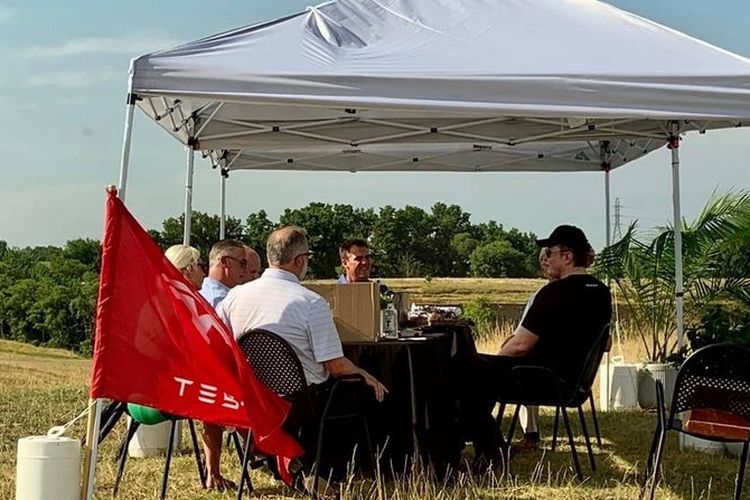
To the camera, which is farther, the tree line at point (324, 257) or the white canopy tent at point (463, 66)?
the tree line at point (324, 257)

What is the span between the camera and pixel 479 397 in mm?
4766

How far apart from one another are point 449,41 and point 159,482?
2574mm

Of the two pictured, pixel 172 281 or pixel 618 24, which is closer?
pixel 172 281

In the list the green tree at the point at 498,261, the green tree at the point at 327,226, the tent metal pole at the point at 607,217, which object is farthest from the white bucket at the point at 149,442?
the green tree at the point at 498,261

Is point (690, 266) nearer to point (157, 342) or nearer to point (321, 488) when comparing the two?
point (321, 488)

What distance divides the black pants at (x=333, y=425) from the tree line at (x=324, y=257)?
11958 millimetres

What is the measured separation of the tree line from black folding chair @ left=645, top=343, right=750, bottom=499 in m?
12.7

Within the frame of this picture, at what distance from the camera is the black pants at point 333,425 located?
3.81 metres

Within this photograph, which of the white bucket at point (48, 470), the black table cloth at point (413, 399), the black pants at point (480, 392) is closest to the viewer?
the white bucket at point (48, 470)

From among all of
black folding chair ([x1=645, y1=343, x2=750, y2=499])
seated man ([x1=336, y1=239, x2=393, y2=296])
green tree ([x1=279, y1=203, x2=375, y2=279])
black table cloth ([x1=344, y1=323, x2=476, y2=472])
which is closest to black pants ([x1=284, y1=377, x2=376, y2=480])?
black table cloth ([x1=344, y1=323, x2=476, y2=472])

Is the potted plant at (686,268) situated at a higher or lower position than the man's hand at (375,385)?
higher

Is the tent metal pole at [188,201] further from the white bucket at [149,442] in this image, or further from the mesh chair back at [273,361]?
the mesh chair back at [273,361]

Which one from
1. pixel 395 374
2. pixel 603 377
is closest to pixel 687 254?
pixel 603 377

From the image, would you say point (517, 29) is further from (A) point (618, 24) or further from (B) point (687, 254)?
(B) point (687, 254)
